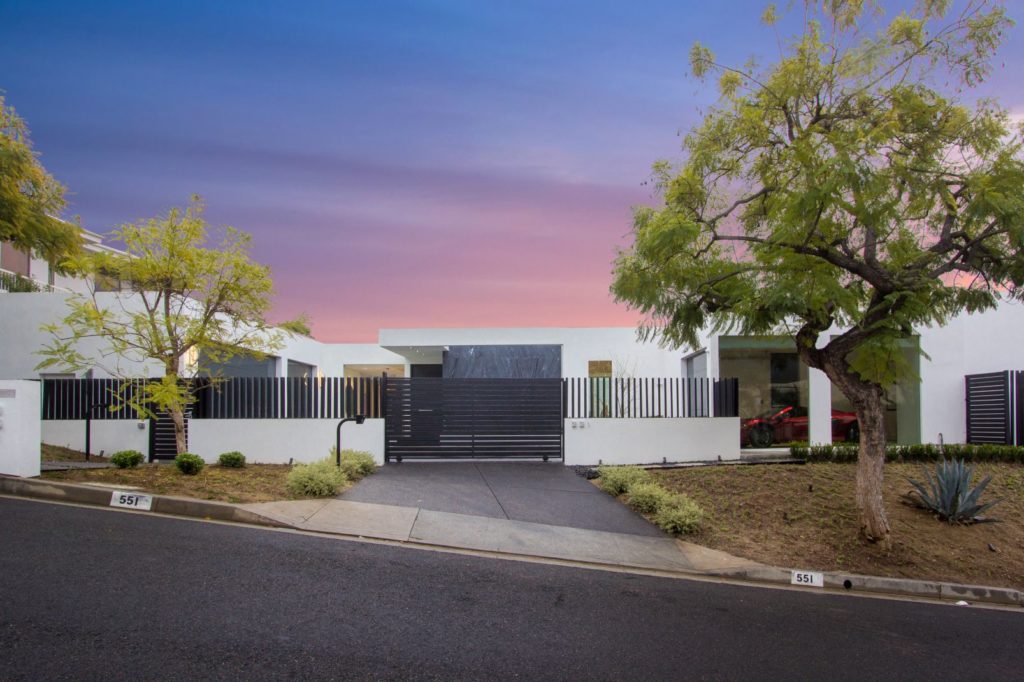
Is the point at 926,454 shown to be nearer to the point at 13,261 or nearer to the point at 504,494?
the point at 504,494

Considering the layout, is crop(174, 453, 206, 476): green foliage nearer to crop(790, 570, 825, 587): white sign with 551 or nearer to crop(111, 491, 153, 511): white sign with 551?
crop(111, 491, 153, 511): white sign with 551

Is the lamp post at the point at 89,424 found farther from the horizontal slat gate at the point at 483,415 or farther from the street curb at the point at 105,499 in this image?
the horizontal slat gate at the point at 483,415

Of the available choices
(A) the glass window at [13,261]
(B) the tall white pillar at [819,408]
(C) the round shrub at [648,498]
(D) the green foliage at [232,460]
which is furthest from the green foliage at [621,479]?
(A) the glass window at [13,261]

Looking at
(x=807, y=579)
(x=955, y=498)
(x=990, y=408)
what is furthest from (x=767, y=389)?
(x=807, y=579)

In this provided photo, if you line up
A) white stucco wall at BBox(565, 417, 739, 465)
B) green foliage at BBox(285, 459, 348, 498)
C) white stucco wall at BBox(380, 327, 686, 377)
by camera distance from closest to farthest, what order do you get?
green foliage at BBox(285, 459, 348, 498) → white stucco wall at BBox(565, 417, 739, 465) → white stucco wall at BBox(380, 327, 686, 377)

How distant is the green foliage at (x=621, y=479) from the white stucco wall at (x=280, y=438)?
5078 millimetres

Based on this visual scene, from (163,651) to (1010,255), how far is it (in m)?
10.5

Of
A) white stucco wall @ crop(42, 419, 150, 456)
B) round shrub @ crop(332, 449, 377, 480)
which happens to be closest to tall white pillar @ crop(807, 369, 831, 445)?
round shrub @ crop(332, 449, 377, 480)

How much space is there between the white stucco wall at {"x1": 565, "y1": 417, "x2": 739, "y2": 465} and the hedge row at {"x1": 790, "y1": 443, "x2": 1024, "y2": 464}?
1.75 meters

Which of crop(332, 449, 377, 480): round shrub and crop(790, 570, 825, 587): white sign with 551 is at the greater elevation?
crop(332, 449, 377, 480): round shrub

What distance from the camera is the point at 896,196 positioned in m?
8.85

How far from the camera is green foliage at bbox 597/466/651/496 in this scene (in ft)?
38.4

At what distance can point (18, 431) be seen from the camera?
10.2m

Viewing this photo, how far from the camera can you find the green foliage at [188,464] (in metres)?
11.4
